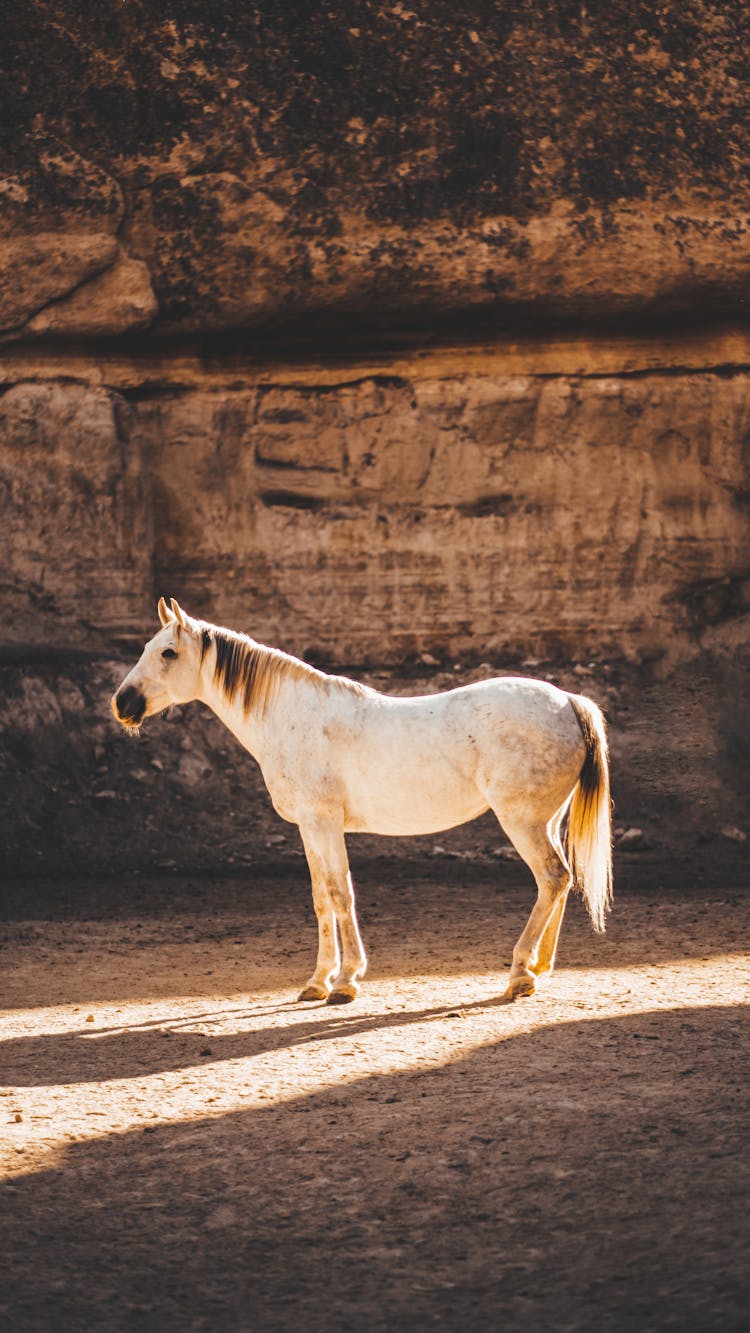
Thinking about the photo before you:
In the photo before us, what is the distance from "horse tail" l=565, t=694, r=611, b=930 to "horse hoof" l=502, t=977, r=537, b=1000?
45 centimetres

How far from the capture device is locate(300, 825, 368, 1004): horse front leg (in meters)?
7.05

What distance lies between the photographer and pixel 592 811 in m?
7.05

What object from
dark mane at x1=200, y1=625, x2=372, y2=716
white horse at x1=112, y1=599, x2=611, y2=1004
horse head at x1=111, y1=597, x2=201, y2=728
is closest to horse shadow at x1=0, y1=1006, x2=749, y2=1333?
white horse at x1=112, y1=599, x2=611, y2=1004

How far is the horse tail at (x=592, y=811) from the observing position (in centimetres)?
699

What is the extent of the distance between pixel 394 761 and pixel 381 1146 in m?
2.57

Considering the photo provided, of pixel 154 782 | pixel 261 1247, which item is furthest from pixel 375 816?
pixel 154 782

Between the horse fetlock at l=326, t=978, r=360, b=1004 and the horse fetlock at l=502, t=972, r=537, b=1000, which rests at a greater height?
the horse fetlock at l=502, t=972, r=537, b=1000

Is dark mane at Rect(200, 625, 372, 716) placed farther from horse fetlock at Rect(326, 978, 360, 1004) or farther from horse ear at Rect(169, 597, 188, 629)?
horse fetlock at Rect(326, 978, 360, 1004)

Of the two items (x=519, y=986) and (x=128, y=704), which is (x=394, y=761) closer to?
(x=519, y=986)

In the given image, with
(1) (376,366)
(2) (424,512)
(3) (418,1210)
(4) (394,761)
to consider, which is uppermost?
(1) (376,366)

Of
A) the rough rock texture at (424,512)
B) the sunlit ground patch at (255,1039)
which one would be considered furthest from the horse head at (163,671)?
the rough rock texture at (424,512)

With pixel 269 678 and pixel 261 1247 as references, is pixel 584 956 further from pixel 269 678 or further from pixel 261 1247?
pixel 261 1247

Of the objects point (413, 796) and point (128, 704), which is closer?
point (413, 796)

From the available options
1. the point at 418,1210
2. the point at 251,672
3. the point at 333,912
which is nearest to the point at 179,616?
the point at 251,672
